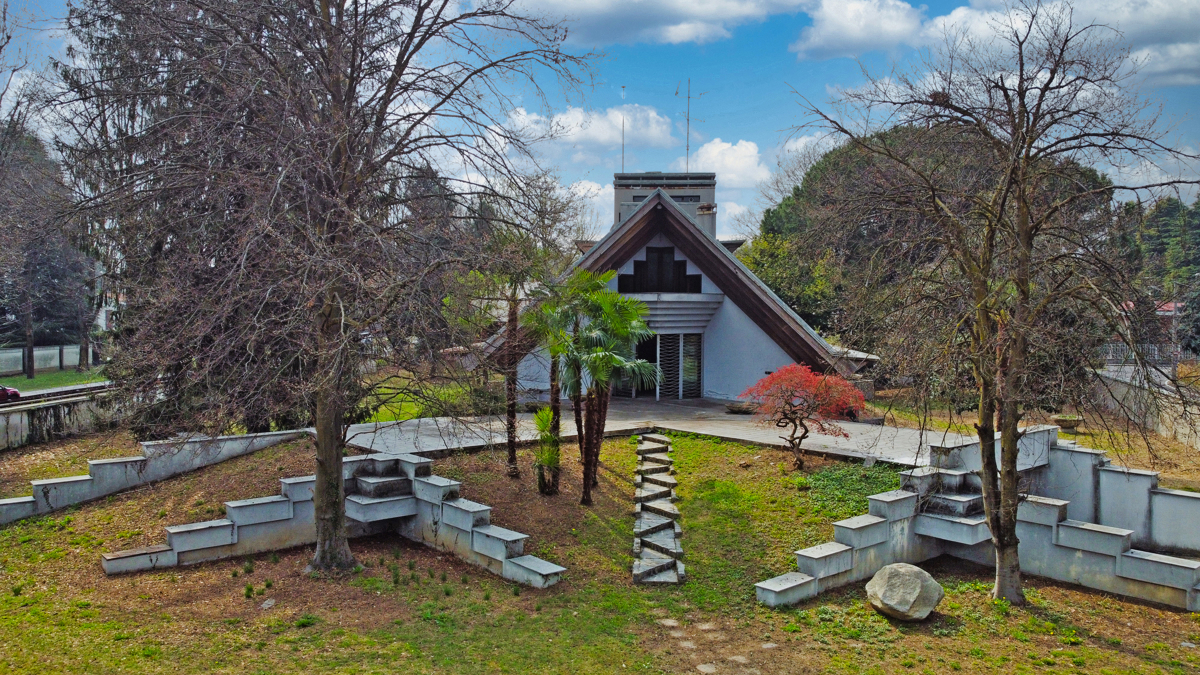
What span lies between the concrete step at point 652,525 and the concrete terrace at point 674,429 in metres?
2.36

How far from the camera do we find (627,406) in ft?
61.0

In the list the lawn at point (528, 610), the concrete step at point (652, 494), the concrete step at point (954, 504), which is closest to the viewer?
the lawn at point (528, 610)

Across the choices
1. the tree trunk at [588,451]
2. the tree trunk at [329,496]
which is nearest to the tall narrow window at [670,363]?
the tree trunk at [588,451]

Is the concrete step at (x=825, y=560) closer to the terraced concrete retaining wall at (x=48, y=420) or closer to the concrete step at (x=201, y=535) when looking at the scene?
the concrete step at (x=201, y=535)

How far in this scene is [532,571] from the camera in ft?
28.1

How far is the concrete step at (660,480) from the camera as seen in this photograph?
1184 centimetres

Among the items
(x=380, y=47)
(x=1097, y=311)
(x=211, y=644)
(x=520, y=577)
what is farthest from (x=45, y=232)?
(x=1097, y=311)

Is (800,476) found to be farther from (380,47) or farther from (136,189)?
(136,189)

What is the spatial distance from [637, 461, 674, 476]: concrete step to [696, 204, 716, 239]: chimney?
45.0 feet

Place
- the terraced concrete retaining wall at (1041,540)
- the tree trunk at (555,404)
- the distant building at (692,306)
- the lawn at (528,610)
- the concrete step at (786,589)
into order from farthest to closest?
the distant building at (692,306) < the tree trunk at (555,404) < the terraced concrete retaining wall at (1041,540) < the concrete step at (786,589) < the lawn at (528,610)

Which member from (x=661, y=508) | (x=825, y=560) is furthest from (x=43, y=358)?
(x=825, y=560)

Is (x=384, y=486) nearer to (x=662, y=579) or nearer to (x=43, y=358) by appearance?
(x=662, y=579)

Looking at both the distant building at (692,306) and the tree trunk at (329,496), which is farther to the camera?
the distant building at (692,306)

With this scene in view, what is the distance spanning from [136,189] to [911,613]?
9.90m
